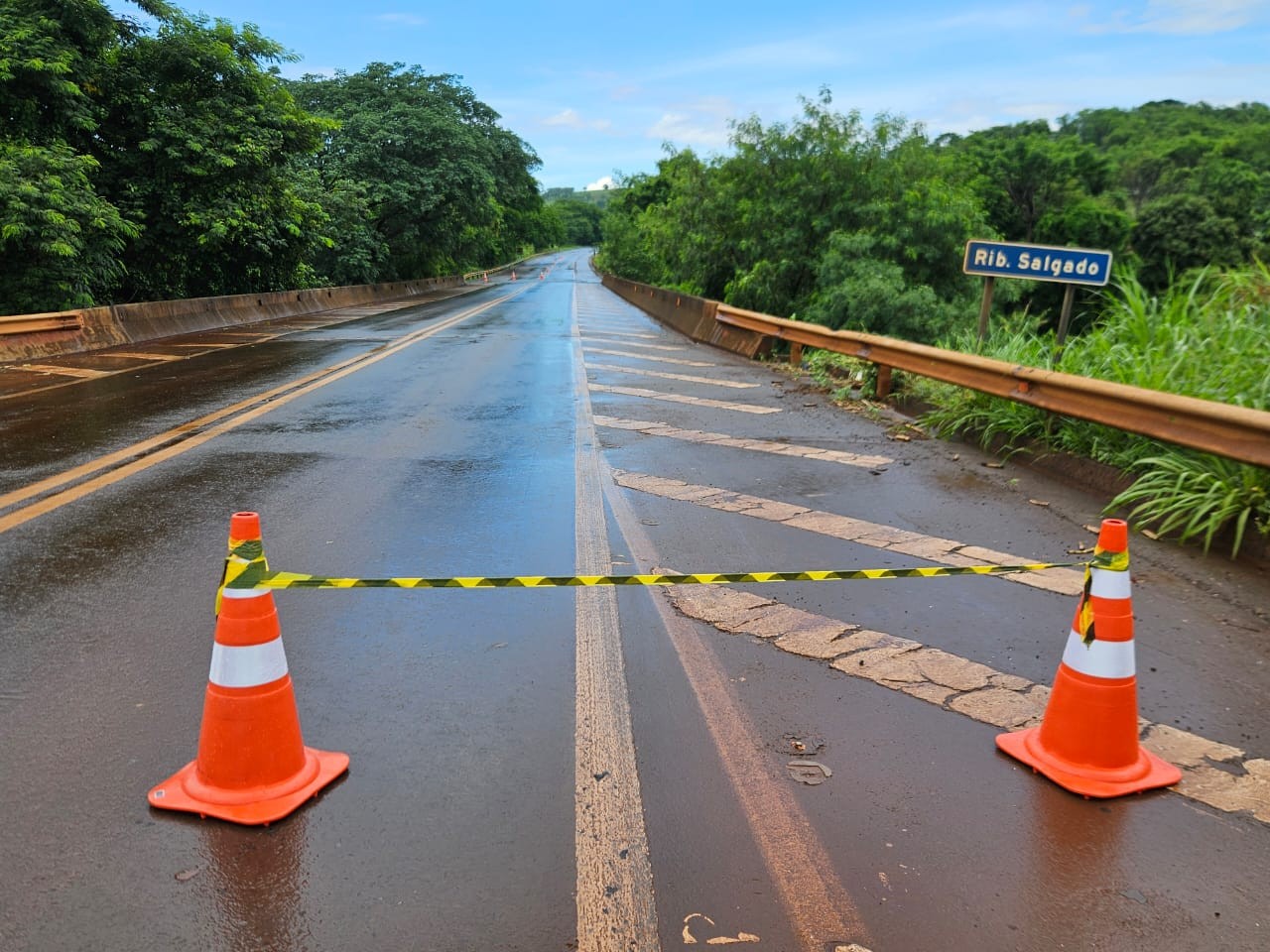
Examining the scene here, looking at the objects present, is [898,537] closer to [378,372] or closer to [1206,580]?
[1206,580]

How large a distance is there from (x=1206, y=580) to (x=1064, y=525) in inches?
41.6

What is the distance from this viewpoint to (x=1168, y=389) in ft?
22.0

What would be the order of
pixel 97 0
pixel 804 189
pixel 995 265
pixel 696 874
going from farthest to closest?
pixel 804 189, pixel 97 0, pixel 995 265, pixel 696 874

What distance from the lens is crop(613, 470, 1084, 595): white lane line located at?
509 centimetres

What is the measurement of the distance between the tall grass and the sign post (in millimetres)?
426

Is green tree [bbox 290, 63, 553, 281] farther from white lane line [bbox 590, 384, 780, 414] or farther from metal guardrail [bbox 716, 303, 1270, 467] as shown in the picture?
metal guardrail [bbox 716, 303, 1270, 467]

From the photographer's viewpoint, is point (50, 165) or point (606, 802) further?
point (50, 165)

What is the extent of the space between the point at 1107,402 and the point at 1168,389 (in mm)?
696

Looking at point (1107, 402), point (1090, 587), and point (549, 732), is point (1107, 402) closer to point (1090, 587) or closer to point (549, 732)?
point (1090, 587)

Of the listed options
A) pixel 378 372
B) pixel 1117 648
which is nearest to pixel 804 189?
pixel 378 372

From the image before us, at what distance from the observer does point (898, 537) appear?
5.69 m

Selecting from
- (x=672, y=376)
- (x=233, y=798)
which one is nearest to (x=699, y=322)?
(x=672, y=376)

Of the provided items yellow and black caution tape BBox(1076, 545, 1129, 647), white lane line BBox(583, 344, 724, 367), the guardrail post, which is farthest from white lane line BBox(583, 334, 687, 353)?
yellow and black caution tape BBox(1076, 545, 1129, 647)

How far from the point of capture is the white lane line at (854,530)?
5094 millimetres
